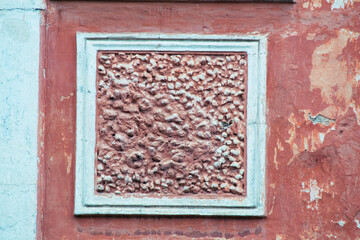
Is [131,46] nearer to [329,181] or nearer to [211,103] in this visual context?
[211,103]

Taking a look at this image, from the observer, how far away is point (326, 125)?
2193mm

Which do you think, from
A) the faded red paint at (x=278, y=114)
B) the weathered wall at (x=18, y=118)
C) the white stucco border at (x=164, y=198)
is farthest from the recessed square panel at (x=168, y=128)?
the weathered wall at (x=18, y=118)

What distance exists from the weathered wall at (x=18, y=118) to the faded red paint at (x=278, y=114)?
0.08m

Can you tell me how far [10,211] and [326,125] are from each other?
1.78 meters

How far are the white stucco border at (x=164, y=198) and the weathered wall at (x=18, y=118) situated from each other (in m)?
0.24

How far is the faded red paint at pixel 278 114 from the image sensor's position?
86.1 inches

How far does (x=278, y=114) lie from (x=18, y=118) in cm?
142

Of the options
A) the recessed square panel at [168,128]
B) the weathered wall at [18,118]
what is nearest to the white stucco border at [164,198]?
the recessed square panel at [168,128]

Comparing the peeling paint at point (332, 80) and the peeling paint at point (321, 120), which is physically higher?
the peeling paint at point (332, 80)

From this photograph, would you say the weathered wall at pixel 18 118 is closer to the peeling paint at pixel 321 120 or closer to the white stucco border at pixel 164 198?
the white stucco border at pixel 164 198

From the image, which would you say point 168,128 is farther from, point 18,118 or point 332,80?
point 332,80

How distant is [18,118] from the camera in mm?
2139

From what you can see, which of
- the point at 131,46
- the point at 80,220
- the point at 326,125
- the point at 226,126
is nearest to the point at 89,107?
the point at 131,46

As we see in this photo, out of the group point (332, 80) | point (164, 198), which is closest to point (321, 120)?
point (332, 80)
